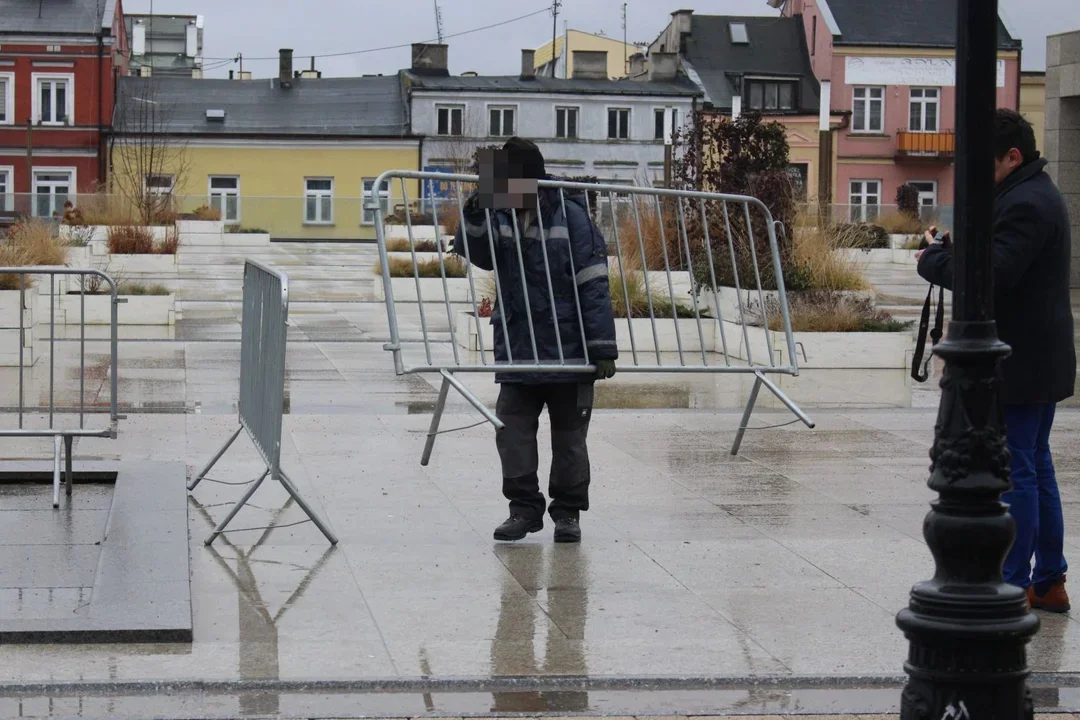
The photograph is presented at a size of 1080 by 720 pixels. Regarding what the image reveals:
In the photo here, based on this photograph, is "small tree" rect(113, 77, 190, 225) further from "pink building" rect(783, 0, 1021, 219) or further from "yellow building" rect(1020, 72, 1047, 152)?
"yellow building" rect(1020, 72, 1047, 152)

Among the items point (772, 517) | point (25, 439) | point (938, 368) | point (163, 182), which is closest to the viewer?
point (772, 517)

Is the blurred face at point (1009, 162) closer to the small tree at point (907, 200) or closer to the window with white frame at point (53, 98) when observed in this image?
the small tree at point (907, 200)

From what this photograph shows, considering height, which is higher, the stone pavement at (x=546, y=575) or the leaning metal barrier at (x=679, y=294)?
the leaning metal barrier at (x=679, y=294)

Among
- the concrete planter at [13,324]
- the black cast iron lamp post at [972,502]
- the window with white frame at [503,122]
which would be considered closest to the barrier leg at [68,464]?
the black cast iron lamp post at [972,502]

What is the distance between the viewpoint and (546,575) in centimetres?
630

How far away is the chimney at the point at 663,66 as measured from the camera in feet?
219

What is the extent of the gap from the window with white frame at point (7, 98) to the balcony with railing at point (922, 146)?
3475 cm

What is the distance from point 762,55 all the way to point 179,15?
32681 millimetres

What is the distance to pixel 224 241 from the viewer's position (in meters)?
44.9

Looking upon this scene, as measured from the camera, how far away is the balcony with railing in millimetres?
63750

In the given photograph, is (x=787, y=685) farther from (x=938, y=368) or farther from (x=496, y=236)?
(x=938, y=368)

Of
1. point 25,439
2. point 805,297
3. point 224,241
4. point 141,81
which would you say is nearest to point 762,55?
point 141,81

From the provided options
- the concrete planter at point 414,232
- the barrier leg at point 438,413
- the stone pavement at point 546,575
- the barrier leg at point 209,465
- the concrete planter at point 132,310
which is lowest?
the stone pavement at point 546,575

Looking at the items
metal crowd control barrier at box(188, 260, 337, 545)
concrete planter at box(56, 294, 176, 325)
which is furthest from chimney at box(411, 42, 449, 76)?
metal crowd control barrier at box(188, 260, 337, 545)
